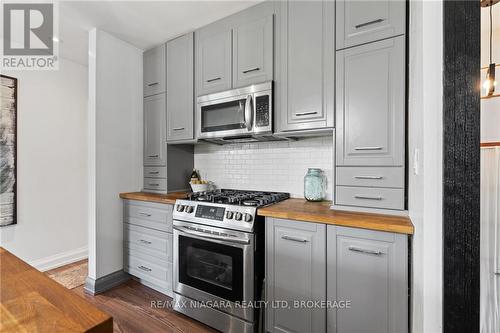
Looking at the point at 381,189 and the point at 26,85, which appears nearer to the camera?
the point at 381,189

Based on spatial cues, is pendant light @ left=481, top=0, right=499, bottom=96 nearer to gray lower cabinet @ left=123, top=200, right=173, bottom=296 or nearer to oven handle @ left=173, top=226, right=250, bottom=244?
oven handle @ left=173, top=226, right=250, bottom=244

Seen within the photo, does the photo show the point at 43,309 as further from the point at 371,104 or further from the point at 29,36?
the point at 29,36

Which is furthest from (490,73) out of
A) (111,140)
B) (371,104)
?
(111,140)

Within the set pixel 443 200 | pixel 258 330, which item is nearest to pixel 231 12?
pixel 443 200

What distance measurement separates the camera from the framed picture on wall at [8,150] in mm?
2539

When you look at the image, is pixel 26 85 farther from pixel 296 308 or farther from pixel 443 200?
pixel 443 200

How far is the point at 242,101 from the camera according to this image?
2.13m

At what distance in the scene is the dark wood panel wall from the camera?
0.77 m

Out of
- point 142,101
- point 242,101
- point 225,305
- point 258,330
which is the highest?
point 142,101

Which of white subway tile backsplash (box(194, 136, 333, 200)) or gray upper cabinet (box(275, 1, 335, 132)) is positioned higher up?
gray upper cabinet (box(275, 1, 335, 132))

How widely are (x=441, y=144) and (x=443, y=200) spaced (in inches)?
7.3

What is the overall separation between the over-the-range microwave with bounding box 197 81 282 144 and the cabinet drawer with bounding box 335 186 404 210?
733 millimetres

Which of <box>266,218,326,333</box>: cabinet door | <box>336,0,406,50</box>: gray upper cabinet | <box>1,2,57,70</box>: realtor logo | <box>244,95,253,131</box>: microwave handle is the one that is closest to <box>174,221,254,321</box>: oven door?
<box>266,218,326,333</box>: cabinet door

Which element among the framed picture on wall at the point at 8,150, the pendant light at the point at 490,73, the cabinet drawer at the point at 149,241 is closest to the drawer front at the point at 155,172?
the cabinet drawer at the point at 149,241
